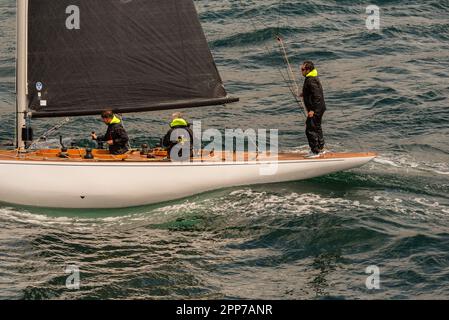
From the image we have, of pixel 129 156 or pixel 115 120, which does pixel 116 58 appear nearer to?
pixel 115 120

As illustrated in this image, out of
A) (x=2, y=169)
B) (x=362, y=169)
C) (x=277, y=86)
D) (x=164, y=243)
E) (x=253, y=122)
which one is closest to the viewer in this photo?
(x=164, y=243)

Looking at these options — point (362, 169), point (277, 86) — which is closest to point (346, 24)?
point (277, 86)

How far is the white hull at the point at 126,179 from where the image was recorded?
69.0ft

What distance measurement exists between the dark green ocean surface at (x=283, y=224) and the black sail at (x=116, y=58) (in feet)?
8.68

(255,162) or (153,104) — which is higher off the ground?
(153,104)

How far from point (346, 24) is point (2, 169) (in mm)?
20560

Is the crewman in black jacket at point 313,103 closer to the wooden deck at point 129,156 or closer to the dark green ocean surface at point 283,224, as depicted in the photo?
the wooden deck at point 129,156

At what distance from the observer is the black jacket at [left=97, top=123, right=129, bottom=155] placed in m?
21.6

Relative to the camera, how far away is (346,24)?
37.6 metres

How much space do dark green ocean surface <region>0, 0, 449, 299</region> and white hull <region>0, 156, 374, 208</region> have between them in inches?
12.3

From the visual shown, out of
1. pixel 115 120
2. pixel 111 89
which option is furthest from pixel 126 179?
pixel 111 89

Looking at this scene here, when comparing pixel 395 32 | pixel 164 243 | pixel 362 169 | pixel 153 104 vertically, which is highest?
pixel 395 32

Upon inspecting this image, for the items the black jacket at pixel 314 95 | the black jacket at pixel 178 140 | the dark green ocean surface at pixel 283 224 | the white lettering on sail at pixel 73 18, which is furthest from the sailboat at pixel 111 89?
the black jacket at pixel 314 95

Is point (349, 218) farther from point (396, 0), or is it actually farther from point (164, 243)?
point (396, 0)
